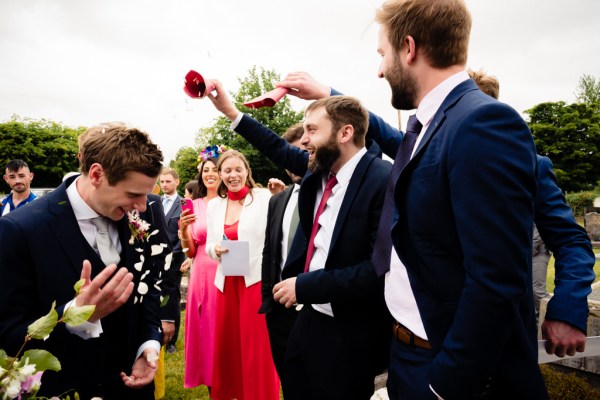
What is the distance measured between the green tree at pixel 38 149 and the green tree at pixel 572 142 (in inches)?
2000

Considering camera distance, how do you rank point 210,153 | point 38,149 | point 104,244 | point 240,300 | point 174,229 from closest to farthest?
1. point 104,244
2. point 240,300
3. point 210,153
4. point 174,229
5. point 38,149

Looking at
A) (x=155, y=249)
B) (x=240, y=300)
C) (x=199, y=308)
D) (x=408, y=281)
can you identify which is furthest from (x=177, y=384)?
(x=408, y=281)

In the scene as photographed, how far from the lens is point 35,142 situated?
4103 cm

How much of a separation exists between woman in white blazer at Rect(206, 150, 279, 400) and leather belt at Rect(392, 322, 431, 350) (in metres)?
2.46

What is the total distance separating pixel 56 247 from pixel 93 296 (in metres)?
0.51

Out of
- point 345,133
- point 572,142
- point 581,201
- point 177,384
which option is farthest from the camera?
point 572,142

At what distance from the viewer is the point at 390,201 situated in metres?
1.77

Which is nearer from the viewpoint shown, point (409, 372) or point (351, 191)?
point (409, 372)

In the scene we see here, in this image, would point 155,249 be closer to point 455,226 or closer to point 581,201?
point 455,226

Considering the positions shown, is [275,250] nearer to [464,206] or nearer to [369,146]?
[369,146]

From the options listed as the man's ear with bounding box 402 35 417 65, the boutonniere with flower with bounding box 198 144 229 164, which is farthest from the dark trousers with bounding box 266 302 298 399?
the boutonniere with flower with bounding box 198 144 229 164

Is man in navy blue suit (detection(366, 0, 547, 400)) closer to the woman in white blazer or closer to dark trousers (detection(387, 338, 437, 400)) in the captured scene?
dark trousers (detection(387, 338, 437, 400))

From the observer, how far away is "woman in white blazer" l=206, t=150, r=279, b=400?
388 cm

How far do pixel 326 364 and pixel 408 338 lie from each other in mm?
829
